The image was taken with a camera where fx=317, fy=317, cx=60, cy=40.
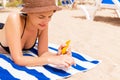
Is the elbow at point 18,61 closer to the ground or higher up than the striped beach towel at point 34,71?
higher up

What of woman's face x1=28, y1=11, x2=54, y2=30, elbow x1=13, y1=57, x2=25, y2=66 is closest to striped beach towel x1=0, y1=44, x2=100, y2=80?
elbow x1=13, y1=57, x2=25, y2=66

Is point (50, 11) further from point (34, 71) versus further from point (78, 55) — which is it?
point (78, 55)

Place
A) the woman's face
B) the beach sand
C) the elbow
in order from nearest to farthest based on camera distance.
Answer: the woman's face, the elbow, the beach sand

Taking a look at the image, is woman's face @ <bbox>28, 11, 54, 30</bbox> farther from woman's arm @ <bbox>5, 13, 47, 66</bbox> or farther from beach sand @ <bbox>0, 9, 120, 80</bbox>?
beach sand @ <bbox>0, 9, 120, 80</bbox>

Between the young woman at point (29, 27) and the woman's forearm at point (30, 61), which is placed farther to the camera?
the woman's forearm at point (30, 61)

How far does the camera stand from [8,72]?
97.3 inches

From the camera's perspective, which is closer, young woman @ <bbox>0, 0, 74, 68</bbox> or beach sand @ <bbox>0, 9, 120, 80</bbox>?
young woman @ <bbox>0, 0, 74, 68</bbox>

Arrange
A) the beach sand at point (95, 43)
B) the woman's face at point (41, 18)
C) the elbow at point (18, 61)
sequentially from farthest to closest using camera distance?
the beach sand at point (95, 43) → the elbow at point (18, 61) → the woman's face at point (41, 18)

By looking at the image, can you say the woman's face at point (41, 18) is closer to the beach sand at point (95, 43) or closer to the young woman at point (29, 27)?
the young woman at point (29, 27)

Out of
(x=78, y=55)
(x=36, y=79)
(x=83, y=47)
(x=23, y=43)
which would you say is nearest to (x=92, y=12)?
(x=83, y=47)

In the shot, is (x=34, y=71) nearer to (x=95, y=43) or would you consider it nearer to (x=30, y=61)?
(x=30, y=61)

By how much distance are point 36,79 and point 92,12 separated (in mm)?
4376

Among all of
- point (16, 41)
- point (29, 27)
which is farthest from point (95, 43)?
point (16, 41)

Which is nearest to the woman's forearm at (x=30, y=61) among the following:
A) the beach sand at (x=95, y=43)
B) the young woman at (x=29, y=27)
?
the young woman at (x=29, y=27)
